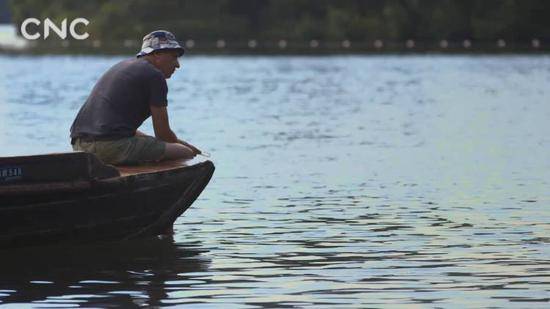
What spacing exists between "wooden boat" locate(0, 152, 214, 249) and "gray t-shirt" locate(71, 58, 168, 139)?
41cm

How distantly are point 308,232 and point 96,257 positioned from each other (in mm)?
2539

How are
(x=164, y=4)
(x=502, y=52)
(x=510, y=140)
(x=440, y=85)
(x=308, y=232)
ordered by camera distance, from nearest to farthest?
(x=308, y=232) < (x=510, y=140) < (x=440, y=85) < (x=502, y=52) < (x=164, y=4)

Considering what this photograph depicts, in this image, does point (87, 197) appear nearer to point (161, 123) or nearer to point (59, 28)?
point (161, 123)

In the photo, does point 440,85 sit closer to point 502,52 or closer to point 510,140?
point 510,140

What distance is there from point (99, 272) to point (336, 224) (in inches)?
152

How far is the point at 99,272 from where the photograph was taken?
14.3 metres

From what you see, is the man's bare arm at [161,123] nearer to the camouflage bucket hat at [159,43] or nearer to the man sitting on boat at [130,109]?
the man sitting on boat at [130,109]

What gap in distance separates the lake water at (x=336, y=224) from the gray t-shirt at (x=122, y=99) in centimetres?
109

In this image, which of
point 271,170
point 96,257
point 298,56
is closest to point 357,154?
point 271,170

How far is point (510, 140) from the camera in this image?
30.9m

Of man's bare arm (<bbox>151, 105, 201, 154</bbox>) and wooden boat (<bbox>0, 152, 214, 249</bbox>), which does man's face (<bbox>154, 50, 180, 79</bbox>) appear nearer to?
man's bare arm (<bbox>151, 105, 201, 154</bbox>)

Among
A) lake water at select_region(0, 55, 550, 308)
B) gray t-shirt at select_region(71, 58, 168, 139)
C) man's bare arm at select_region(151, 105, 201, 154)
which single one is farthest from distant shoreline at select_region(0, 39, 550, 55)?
gray t-shirt at select_region(71, 58, 168, 139)

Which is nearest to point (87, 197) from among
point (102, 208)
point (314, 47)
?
point (102, 208)

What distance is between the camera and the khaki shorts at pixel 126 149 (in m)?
15.6
